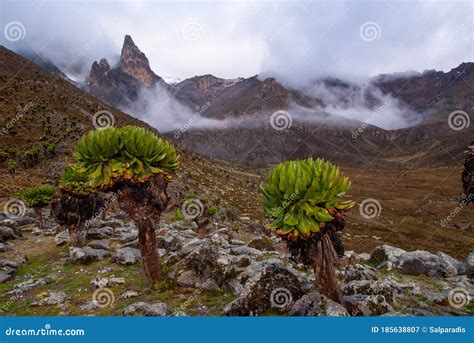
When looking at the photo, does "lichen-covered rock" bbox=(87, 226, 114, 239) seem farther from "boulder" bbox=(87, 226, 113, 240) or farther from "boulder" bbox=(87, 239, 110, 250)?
"boulder" bbox=(87, 239, 110, 250)

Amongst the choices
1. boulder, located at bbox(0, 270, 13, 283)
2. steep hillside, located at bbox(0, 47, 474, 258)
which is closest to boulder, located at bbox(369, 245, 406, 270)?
steep hillside, located at bbox(0, 47, 474, 258)

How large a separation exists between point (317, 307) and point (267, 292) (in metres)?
1.50

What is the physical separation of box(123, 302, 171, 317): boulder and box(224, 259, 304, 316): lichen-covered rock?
1620 millimetres

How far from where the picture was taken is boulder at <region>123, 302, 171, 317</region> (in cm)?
885

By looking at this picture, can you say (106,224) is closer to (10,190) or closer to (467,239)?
(10,190)

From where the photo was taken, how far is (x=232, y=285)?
35.2 feet

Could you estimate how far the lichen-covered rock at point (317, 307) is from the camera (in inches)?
311

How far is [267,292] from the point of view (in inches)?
361

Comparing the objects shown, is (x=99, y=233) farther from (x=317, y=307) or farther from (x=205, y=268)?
(x=317, y=307)

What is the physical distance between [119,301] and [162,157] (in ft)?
15.1

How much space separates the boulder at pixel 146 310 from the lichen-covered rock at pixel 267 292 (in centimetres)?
162

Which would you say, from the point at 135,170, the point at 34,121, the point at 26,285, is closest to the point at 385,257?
the point at 135,170

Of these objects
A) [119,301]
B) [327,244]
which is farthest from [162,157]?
[327,244]

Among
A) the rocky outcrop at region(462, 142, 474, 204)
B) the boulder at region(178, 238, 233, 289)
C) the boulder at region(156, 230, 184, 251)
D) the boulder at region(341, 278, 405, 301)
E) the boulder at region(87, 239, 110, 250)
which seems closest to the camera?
the boulder at region(341, 278, 405, 301)
